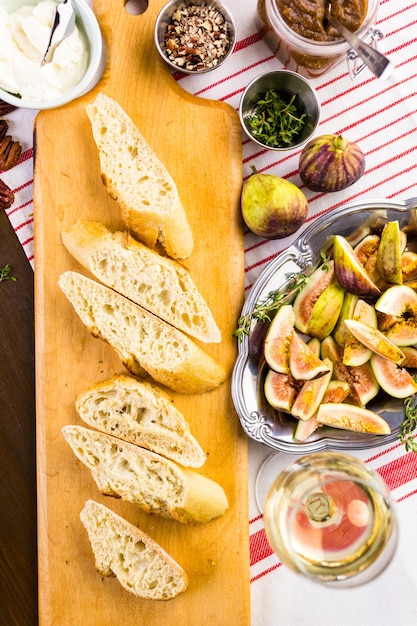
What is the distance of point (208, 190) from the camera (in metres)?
2.24

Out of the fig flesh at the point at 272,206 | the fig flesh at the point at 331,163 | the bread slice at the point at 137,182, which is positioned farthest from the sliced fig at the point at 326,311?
the bread slice at the point at 137,182

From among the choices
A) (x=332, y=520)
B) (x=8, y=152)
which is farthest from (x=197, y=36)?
(x=332, y=520)

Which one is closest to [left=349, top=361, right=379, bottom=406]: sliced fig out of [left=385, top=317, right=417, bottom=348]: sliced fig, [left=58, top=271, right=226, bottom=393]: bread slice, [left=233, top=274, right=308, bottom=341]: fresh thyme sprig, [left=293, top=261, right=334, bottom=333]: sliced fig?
[left=385, top=317, right=417, bottom=348]: sliced fig

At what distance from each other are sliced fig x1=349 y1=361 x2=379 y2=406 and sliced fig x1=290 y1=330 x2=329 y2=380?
12 centimetres

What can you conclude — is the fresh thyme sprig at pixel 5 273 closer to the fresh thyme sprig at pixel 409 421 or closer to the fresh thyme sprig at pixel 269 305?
the fresh thyme sprig at pixel 269 305

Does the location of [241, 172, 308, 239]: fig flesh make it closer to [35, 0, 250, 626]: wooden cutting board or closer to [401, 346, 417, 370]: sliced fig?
[35, 0, 250, 626]: wooden cutting board

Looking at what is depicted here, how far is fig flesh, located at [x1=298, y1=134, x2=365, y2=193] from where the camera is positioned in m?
2.07

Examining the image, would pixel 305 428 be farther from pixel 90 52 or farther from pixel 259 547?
pixel 90 52

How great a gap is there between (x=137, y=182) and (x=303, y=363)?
807mm

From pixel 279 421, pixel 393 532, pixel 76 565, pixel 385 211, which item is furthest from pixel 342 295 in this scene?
pixel 76 565

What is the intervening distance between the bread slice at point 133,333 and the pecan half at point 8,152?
0.45m

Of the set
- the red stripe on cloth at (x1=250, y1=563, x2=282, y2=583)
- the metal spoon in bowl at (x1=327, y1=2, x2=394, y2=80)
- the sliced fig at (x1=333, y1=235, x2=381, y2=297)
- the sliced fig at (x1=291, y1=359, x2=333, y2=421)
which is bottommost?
the red stripe on cloth at (x1=250, y1=563, x2=282, y2=583)

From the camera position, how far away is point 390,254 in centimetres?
209

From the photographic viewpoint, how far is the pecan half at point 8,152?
2.23 m
